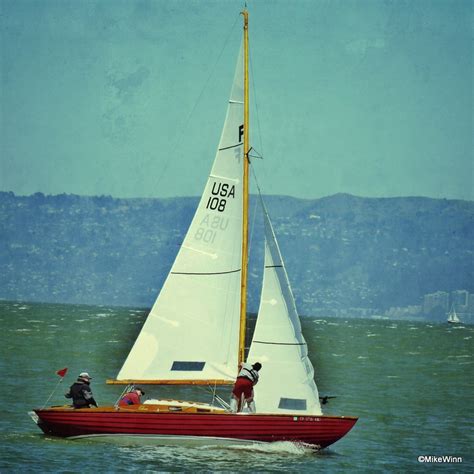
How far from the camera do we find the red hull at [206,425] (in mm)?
27828

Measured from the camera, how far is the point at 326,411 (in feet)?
132

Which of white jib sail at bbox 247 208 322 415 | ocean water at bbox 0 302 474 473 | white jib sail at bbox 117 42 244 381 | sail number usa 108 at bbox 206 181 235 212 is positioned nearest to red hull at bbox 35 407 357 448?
ocean water at bbox 0 302 474 473

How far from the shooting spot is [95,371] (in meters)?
56.4

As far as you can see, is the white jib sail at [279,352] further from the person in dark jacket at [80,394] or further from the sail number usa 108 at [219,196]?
the person in dark jacket at [80,394]

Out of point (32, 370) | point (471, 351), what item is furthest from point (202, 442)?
point (471, 351)

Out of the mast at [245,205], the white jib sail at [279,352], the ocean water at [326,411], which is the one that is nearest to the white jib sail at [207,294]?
the mast at [245,205]

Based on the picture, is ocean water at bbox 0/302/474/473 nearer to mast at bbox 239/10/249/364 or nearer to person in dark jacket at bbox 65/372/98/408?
person in dark jacket at bbox 65/372/98/408

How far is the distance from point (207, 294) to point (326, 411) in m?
12.5

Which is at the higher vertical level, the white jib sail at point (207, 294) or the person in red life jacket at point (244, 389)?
the white jib sail at point (207, 294)

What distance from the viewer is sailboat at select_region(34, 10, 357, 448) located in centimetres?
2825

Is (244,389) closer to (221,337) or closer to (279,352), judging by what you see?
(279,352)

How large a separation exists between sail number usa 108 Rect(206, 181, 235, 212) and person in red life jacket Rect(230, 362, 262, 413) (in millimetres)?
4177

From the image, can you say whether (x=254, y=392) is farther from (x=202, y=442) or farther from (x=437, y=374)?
(x=437, y=374)

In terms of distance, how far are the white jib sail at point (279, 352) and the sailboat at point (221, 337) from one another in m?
0.02
